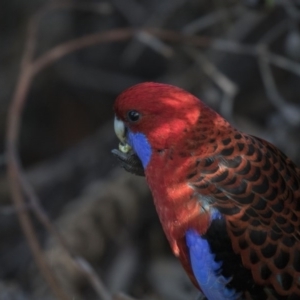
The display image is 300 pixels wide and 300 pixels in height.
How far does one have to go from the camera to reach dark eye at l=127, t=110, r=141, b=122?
2160 mm

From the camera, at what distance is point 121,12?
4.79 m

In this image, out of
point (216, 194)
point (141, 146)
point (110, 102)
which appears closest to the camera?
point (216, 194)

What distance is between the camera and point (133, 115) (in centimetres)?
217

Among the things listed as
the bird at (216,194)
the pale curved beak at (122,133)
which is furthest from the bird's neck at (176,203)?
the pale curved beak at (122,133)

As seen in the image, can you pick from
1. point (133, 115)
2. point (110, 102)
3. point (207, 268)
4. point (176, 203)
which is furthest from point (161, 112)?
point (110, 102)

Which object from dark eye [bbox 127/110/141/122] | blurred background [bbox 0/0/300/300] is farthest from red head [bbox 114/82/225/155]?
blurred background [bbox 0/0/300/300]

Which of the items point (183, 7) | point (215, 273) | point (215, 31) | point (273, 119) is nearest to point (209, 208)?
point (215, 273)

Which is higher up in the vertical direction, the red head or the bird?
the red head

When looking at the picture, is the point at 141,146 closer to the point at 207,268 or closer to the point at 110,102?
the point at 207,268

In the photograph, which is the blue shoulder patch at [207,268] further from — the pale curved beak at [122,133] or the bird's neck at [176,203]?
Result: the pale curved beak at [122,133]

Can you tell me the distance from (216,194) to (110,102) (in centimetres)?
336

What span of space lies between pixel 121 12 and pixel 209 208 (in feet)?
9.64

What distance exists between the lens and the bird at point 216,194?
6.70 feet

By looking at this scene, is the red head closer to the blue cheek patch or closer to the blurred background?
the blue cheek patch
